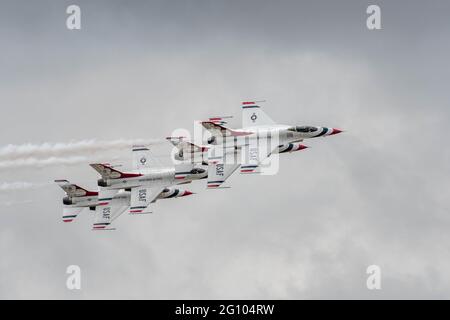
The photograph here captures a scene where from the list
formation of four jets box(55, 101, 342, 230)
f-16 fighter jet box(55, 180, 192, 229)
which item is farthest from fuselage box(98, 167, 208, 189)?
f-16 fighter jet box(55, 180, 192, 229)

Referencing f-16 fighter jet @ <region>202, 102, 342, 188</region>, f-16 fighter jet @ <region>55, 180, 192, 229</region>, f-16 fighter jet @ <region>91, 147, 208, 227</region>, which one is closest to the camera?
f-16 fighter jet @ <region>202, 102, 342, 188</region>

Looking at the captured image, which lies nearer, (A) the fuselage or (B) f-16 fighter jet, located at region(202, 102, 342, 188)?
(B) f-16 fighter jet, located at region(202, 102, 342, 188)

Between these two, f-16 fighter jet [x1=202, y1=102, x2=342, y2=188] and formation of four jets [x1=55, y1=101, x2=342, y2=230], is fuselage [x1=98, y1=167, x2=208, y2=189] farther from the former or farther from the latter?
f-16 fighter jet [x1=202, y1=102, x2=342, y2=188]

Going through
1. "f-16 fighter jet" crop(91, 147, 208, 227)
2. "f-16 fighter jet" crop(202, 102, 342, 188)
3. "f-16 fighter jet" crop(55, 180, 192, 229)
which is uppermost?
"f-16 fighter jet" crop(202, 102, 342, 188)

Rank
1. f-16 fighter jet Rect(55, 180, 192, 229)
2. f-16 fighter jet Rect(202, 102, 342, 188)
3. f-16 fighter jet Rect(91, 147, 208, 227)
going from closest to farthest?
f-16 fighter jet Rect(202, 102, 342, 188), f-16 fighter jet Rect(91, 147, 208, 227), f-16 fighter jet Rect(55, 180, 192, 229)

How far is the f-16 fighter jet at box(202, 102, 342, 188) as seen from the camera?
4262 inches

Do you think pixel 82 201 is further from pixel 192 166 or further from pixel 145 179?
pixel 192 166

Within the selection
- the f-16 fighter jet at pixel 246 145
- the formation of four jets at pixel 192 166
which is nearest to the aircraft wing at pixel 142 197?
the formation of four jets at pixel 192 166

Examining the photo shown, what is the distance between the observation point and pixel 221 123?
11006 cm

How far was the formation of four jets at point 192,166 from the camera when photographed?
10881 centimetres
